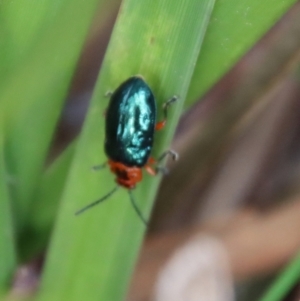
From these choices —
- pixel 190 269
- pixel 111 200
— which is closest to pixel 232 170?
pixel 190 269

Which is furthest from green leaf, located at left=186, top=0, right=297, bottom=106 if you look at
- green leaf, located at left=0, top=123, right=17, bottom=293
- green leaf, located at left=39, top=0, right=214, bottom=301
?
green leaf, located at left=0, top=123, right=17, bottom=293

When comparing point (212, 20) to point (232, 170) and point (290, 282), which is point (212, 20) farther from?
point (232, 170)

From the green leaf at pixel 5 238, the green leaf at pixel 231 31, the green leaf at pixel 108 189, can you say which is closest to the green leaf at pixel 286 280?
the green leaf at pixel 108 189

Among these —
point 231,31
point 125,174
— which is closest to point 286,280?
point 125,174

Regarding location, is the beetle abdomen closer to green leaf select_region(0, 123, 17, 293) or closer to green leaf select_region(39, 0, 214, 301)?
green leaf select_region(39, 0, 214, 301)

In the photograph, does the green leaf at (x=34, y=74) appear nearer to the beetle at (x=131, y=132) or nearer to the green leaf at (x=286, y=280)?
the beetle at (x=131, y=132)

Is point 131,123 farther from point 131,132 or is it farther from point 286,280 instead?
point 286,280
